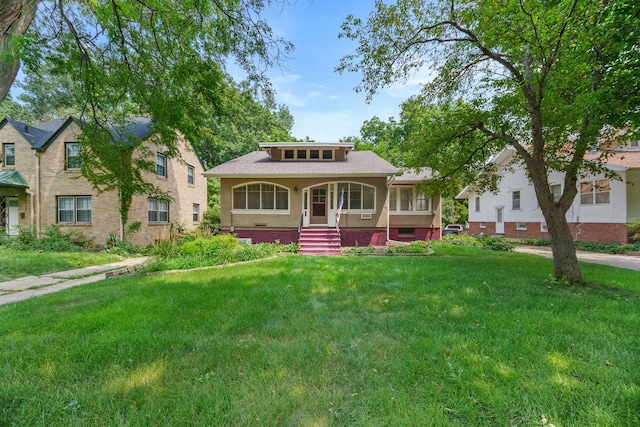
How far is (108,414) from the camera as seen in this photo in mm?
2057

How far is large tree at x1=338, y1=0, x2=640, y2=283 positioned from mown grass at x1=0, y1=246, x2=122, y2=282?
10344 mm

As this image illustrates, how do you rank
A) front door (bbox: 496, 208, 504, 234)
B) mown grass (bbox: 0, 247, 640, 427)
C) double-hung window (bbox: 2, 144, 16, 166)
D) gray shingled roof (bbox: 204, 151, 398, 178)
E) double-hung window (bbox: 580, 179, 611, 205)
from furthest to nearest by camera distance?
1. front door (bbox: 496, 208, 504, 234)
2. double-hung window (bbox: 580, 179, 611, 205)
3. double-hung window (bbox: 2, 144, 16, 166)
4. gray shingled roof (bbox: 204, 151, 398, 178)
5. mown grass (bbox: 0, 247, 640, 427)

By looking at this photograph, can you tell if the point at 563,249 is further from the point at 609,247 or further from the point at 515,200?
the point at 515,200

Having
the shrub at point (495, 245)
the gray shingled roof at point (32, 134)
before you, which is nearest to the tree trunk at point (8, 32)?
the gray shingled roof at point (32, 134)

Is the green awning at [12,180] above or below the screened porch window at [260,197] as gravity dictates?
above

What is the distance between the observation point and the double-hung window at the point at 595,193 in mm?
14500

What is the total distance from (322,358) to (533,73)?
6904mm

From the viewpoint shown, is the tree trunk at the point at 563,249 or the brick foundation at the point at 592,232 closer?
the tree trunk at the point at 563,249

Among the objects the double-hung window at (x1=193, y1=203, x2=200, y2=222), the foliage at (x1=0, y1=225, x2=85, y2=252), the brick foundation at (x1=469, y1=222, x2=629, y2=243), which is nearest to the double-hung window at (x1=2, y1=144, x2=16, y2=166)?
the foliage at (x1=0, y1=225, x2=85, y2=252)

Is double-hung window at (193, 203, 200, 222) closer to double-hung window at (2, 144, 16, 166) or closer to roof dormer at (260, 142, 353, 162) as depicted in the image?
roof dormer at (260, 142, 353, 162)

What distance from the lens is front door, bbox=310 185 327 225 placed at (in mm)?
13930

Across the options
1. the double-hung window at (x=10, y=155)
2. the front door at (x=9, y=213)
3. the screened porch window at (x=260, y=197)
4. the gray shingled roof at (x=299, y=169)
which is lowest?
the front door at (x=9, y=213)

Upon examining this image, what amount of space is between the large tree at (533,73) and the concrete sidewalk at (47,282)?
8561mm

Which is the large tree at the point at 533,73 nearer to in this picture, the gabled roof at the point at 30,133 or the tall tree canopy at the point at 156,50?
the tall tree canopy at the point at 156,50
